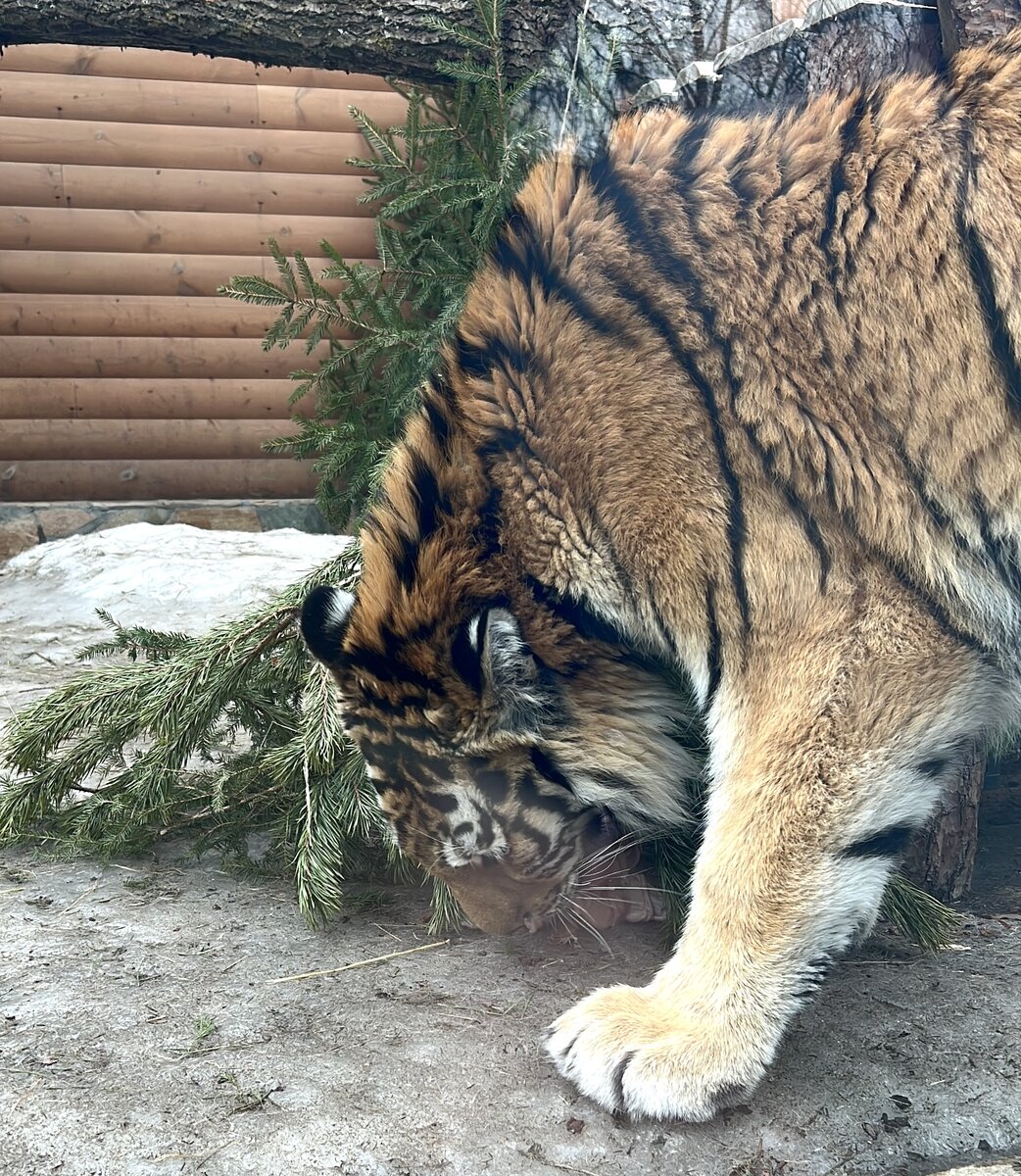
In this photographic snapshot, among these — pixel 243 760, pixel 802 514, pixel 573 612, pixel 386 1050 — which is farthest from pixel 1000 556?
pixel 243 760

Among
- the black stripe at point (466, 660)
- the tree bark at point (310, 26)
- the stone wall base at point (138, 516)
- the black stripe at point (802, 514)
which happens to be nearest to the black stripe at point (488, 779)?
the black stripe at point (466, 660)

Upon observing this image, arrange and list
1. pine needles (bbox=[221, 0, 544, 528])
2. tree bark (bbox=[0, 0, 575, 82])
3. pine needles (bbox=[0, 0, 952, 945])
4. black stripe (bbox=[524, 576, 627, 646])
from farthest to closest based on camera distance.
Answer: pine needles (bbox=[221, 0, 544, 528])
tree bark (bbox=[0, 0, 575, 82])
pine needles (bbox=[0, 0, 952, 945])
black stripe (bbox=[524, 576, 627, 646])

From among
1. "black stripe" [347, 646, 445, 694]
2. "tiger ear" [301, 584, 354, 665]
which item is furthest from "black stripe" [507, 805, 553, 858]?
"tiger ear" [301, 584, 354, 665]

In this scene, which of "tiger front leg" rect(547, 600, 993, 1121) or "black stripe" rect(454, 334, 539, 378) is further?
"black stripe" rect(454, 334, 539, 378)

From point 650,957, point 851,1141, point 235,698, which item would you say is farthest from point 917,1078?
point 235,698

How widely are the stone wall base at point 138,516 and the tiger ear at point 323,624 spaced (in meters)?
5.36

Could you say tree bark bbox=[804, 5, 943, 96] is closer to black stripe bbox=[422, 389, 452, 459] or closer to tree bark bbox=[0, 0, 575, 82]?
tree bark bbox=[0, 0, 575, 82]

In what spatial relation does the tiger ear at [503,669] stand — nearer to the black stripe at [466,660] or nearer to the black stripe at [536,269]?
the black stripe at [466,660]

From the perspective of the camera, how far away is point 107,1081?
196 cm

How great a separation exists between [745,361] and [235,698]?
1.69 meters

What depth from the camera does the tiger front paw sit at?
6.36ft

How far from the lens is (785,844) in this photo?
79.1 inches

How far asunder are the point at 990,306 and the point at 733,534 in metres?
0.61

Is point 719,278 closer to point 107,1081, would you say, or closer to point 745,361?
point 745,361
